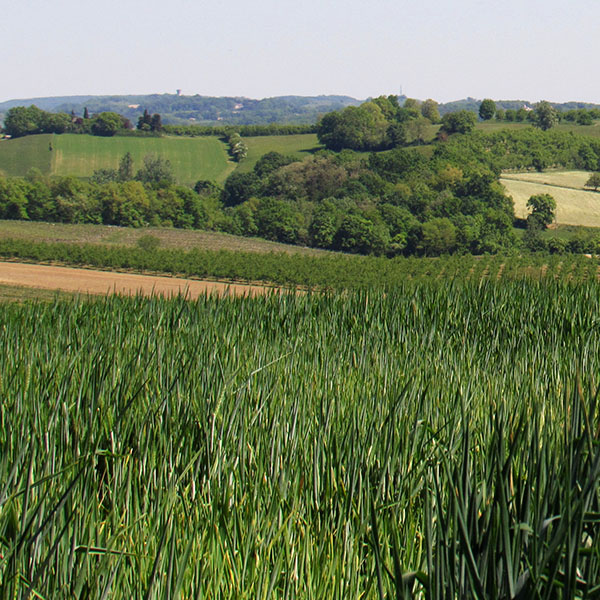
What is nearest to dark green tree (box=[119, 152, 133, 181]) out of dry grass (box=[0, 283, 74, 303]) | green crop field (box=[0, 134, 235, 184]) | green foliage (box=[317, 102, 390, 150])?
green crop field (box=[0, 134, 235, 184])

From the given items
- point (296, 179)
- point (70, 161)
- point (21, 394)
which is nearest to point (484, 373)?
point (21, 394)

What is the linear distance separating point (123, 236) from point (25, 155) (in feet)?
164

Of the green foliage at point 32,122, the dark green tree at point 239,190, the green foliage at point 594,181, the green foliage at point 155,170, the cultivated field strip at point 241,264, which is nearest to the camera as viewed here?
the cultivated field strip at point 241,264

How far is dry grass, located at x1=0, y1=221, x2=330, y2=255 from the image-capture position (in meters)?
56.4

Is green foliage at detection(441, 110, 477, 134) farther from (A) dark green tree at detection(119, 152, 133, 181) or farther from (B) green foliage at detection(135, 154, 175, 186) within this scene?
(A) dark green tree at detection(119, 152, 133, 181)

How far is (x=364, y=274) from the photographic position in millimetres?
45281

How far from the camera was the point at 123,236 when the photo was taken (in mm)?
58906

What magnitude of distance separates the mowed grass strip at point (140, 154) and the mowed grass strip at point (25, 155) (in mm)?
1038

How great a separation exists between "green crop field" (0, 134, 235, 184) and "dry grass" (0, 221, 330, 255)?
37498mm

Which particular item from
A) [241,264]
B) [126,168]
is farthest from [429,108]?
[241,264]

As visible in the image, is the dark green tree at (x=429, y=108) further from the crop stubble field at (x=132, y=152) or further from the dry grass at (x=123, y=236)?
the dry grass at (x=123, y=236)

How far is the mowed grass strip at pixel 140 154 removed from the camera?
101562 mm

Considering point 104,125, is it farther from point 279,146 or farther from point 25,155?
point 279,146

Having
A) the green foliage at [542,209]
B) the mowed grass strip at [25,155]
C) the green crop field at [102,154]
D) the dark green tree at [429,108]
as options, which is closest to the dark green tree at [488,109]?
the dark green tree at [429,108]
